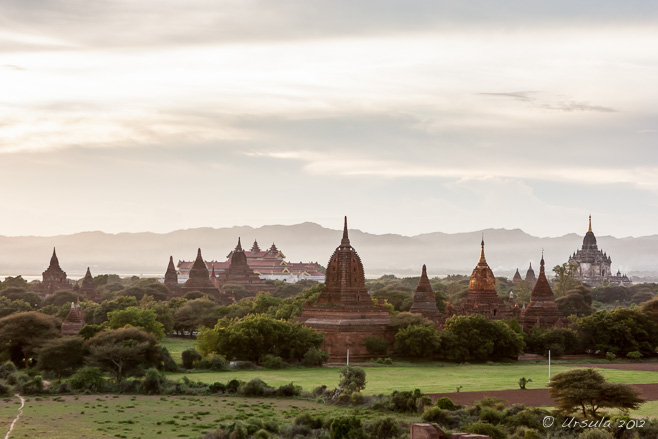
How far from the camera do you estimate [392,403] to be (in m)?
45.7

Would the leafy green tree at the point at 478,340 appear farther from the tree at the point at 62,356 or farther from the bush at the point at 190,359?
the tree at the point at 62,356

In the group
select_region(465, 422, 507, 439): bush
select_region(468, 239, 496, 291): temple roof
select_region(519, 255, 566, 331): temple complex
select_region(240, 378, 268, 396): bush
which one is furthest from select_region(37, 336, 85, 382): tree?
select_region(468, 239, 496, 291): temple roof

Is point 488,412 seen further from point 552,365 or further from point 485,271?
point 485,271

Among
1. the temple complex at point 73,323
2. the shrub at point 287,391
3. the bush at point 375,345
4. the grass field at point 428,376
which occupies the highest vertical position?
the temple complex at point 73,323

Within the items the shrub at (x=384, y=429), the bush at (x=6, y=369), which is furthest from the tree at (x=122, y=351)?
the shrub at (x=384, y=429)

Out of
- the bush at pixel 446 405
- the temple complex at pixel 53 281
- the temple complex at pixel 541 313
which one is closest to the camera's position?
the bush at pixel 446 405

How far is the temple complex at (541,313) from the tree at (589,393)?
43.8 metres

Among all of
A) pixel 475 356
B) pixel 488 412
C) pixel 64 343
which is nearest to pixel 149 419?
pixel 488 412

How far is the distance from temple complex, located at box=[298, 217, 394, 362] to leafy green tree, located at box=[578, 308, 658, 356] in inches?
662

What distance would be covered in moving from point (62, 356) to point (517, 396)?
27.9 m

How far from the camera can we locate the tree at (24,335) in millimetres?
66188

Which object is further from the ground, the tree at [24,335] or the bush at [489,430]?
the tree at [24,335]

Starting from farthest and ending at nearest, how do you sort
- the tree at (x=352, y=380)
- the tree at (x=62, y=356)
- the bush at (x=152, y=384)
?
the tree at (x=62, y=356) → the bush at (x=152, y=384) → the tree at (x=352, y=380)

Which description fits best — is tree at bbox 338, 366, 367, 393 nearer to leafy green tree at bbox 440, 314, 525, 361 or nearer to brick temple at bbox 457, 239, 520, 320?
leafy green tree at bbox 440, 314, 525, 361
